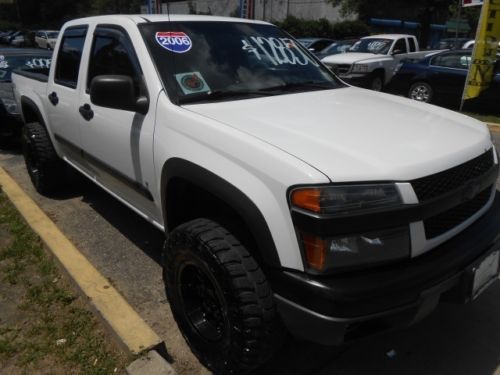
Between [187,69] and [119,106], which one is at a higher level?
[187,69]

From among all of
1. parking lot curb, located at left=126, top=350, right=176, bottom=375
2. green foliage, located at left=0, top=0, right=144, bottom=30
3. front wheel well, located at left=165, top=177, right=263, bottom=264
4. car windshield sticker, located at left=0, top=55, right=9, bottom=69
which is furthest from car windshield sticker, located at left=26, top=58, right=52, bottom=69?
green foliage, located at left=0, top=0, right=144, bottom=30

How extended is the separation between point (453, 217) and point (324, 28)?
35.2 m

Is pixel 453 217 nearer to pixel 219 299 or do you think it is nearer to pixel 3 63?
pixel 219 299

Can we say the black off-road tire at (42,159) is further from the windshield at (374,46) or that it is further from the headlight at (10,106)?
the windshield at (374,46)

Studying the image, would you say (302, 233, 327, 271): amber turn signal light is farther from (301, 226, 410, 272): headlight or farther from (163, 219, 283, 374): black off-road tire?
(163, 219, 283, 374): black off-road tire

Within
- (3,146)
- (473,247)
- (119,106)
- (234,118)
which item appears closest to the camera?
(473,247)

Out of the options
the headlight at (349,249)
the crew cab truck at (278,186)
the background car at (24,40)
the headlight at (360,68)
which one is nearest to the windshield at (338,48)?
the headlight at (360,68)

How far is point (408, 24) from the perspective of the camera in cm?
3800

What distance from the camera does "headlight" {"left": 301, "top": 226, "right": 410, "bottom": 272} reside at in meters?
1.87

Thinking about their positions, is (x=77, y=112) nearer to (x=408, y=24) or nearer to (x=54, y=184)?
(x=54, y=184)

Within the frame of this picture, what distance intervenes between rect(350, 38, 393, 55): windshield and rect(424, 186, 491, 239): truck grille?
11.6 meters

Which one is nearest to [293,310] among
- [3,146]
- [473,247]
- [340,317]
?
[340,317]

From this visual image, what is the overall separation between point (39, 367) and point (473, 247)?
233 cm

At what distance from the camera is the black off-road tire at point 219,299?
2057 millimetres
